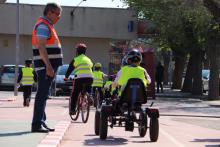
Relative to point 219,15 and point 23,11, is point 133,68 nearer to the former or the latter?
point 219,15

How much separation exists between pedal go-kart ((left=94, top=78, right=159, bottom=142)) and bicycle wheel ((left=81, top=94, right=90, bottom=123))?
3309mm

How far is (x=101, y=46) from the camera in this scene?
43.1 metres

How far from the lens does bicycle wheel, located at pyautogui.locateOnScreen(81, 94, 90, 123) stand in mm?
14867

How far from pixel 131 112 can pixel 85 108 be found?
12.5ft

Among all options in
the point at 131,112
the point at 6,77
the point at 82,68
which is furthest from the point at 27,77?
the point at 6,77

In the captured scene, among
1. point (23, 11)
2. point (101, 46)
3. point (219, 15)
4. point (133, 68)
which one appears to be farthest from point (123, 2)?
point (133, 68)

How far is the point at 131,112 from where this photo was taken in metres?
11.3

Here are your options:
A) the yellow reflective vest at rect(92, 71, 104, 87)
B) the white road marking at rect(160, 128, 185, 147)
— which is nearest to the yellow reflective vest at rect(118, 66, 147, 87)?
the white road marking at rect(160, 128, 185, 147)

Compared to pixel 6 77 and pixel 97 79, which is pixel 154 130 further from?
pixel 6 77

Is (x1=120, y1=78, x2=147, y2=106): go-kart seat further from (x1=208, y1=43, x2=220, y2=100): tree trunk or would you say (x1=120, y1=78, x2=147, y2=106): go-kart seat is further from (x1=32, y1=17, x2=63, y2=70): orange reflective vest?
(x1=208, y1=43, x2=220, y2=100): tree trunk

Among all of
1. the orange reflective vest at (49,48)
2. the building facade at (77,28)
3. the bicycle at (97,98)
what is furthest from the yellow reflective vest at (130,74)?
the building facade at (77,28)

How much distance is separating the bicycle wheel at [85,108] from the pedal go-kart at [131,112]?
130 inches

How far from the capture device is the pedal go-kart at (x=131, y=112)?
11.1 meters

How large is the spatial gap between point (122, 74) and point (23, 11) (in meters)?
30.6
